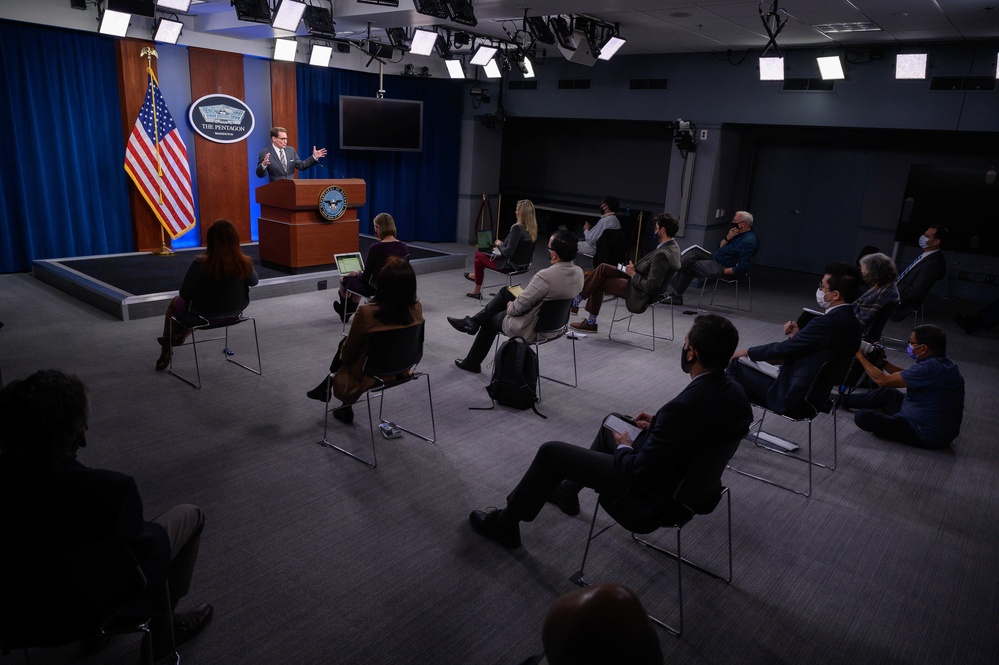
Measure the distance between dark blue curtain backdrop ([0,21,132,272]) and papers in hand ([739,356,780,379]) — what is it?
25.8 ft

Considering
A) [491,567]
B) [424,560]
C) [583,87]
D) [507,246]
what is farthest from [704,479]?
[583,87]

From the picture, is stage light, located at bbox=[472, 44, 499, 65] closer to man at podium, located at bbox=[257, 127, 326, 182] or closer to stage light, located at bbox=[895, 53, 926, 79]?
man at podium, located at bbox=[257, 127, 326, 182]

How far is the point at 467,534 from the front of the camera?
9.99 ft

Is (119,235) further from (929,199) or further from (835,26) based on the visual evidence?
(929,199)

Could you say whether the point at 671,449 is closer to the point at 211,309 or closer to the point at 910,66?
the point at 211,309

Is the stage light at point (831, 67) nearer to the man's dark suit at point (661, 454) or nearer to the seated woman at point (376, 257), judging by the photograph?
the seated woman at point (376, 257)

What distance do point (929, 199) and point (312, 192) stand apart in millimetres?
8650

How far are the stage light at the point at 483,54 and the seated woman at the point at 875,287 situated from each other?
5.61 m

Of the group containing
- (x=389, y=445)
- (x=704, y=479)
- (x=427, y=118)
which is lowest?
(x=389, y=445)

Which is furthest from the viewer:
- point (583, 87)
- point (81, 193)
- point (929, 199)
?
point (583, 87)

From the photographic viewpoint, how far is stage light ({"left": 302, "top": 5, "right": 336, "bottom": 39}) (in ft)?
23.9

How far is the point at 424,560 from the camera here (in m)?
2.83

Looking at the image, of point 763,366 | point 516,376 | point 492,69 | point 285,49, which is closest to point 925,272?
point 763,366

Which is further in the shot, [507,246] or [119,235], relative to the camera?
[119,235]
